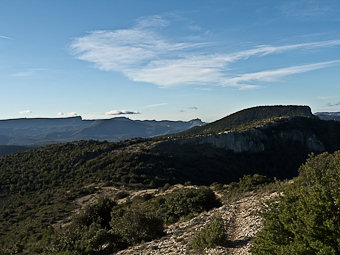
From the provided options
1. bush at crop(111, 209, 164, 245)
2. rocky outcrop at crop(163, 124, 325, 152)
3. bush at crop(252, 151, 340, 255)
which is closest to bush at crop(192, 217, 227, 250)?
bush at crop(252, 151, 340, 255)

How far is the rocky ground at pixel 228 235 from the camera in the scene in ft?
35.7

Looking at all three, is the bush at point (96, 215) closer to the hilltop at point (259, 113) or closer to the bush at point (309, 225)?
the bush at point (309, 225)

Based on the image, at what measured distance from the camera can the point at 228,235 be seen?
12188 mm

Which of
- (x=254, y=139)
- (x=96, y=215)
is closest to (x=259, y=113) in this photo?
(x=254, y=139)

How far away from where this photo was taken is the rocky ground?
10.9m

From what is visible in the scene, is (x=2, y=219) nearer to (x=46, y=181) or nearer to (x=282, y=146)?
(x=46, y=181)

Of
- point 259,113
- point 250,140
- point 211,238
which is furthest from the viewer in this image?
point 259,113

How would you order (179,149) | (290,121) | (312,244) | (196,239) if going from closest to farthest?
1. (312,244)
2. (196,239)
3. (179,149)
4. (290,121)

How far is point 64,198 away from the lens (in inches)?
1630

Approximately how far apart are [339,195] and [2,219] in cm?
4193

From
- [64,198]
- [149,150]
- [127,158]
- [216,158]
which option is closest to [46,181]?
[64,198]

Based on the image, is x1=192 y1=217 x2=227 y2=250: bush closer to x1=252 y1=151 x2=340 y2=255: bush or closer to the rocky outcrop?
x1=252 y1=151 x2=340 y2=255: bush

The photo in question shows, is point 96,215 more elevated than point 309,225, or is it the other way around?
point 309,225

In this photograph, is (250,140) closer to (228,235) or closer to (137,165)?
(137,165)
